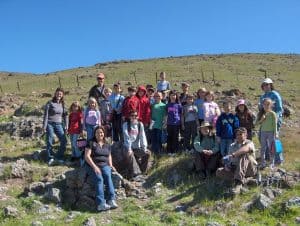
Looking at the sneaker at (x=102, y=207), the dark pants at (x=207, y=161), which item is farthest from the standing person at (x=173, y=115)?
the sneaker at (x=102, y=207)

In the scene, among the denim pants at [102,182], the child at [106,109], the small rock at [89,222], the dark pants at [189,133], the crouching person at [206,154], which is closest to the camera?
the small rock at [89,222]

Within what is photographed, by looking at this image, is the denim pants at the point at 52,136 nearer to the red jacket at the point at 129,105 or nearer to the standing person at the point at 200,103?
the red jacket at the point at 129,105

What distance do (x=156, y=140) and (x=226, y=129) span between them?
9.28 feet

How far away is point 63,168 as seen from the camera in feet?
49.2

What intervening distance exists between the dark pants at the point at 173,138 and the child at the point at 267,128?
277cm

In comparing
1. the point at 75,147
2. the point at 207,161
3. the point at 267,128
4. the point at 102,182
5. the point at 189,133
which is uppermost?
the point at 267,128

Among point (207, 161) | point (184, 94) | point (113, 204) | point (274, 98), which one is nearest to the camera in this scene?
point (113, 204)

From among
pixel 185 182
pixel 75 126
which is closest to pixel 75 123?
pixel 75 126

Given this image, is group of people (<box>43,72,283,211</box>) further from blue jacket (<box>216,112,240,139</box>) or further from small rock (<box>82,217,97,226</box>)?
small rock (<box>82,217,97,226</box>)

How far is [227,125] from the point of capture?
1354 centimetres

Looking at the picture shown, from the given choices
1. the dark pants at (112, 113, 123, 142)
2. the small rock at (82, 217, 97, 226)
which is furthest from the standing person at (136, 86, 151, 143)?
the small rock at (82, 217, 97, 226)

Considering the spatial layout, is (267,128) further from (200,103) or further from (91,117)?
(91,117)

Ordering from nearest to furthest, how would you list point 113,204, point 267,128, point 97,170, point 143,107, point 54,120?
1. point 113,204
2. point 97,170
3. point 267,128
4. point 143,107
5. point 54,120

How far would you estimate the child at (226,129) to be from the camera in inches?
531
